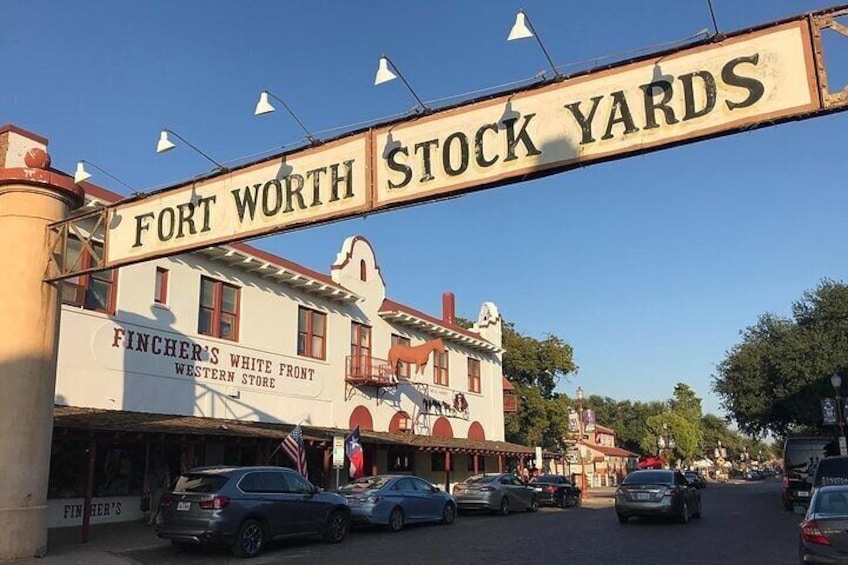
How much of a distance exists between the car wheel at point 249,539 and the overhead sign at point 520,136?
5.43 meters

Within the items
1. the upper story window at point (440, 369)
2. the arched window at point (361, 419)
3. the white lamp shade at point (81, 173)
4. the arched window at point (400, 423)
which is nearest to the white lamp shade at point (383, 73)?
the white lamp shade at point (81, 173)

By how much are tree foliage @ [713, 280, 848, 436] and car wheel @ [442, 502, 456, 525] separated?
75.9 feet

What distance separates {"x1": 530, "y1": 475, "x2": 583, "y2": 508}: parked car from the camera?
31422 mm

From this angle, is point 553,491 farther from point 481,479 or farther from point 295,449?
point 295,449

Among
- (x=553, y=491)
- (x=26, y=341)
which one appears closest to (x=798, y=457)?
(x=553, y=491)

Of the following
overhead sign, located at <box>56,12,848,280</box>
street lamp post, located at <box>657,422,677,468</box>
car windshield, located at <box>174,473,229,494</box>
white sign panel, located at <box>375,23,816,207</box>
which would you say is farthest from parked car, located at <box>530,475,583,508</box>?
street lamp post, located at <box>657,422,677,468</box>

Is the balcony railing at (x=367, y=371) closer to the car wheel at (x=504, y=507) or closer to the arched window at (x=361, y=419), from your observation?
the arched window at (x=361, y=419)

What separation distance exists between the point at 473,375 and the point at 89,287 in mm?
24061

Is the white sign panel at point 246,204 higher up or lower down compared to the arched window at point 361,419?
higher up

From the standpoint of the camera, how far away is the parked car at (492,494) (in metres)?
25.1

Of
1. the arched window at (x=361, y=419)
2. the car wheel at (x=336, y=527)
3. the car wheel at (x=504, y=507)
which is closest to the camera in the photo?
the car wheel at (x=336, y=527)

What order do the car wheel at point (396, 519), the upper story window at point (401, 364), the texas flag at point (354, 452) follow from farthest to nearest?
the upper story window at point (401, 364) → the texas flag at point (354, 452) → the car wheel at point (396, 519)

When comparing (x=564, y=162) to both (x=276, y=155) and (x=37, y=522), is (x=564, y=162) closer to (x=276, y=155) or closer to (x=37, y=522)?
(x=276, y=155)

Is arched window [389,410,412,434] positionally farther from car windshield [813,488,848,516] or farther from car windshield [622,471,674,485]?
car windshield [813,488,848,516]
